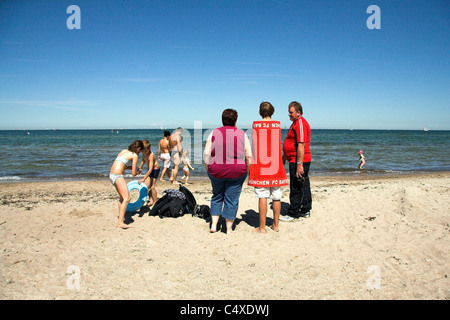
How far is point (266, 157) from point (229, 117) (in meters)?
0.90

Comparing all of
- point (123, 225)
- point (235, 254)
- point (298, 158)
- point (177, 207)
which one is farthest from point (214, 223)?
point (298, 158)

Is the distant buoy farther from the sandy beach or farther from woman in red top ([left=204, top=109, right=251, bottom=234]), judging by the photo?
woman in red top ([left=204, top=109, right=251, bottom=234])

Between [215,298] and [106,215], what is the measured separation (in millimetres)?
3711

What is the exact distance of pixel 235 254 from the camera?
3803 mm

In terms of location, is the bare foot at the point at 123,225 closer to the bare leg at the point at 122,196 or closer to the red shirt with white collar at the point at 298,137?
the bare leg at the point at 122,196

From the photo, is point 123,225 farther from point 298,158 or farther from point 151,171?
point 298,158

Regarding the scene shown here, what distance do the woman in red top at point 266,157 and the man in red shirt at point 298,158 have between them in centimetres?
48

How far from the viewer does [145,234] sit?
4.59 meters

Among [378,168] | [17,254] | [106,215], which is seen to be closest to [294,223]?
[106,215]

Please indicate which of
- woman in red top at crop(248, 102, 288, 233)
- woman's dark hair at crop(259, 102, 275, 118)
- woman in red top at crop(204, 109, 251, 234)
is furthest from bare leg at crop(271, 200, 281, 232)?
woman's dark hair at crop(259, 102, 275, 118)

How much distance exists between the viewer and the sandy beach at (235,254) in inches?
117

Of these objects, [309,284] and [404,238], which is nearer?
[309,284]
